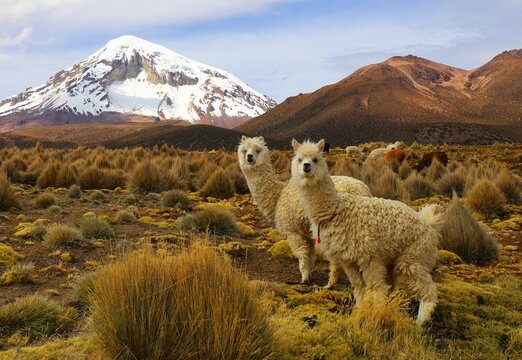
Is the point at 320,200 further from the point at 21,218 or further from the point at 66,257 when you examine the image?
the point at 21,218

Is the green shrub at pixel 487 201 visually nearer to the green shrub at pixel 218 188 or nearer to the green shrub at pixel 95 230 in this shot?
the green shrub at pixel 218 188

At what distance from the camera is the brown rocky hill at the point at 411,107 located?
222 ft

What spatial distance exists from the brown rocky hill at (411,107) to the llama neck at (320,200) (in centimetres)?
5963

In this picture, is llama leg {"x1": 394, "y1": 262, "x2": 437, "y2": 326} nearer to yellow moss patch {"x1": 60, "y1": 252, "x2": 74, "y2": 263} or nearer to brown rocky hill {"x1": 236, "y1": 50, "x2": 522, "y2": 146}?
yellow moss patch {"x1": 60, "y1": 252, "x2": 74, "y2": 263}

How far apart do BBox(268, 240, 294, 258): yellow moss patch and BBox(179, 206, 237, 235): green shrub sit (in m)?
1.47

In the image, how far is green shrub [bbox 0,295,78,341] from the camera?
4.64 meters

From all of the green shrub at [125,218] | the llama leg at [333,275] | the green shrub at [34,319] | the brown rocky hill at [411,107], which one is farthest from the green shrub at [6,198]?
the brown rocky hill at [411,107]

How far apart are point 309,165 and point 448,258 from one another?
4039mm

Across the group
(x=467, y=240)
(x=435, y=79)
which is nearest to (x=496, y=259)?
(x=467, y=240)

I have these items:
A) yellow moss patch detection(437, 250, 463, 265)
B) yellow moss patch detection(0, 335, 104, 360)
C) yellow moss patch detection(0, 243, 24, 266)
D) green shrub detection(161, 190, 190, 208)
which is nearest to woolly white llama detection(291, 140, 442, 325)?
yellow moss patch detection(0, 335, 104, 360)


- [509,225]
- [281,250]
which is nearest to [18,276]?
[281,250]

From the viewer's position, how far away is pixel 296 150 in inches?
228

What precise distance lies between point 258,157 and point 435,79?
350ft

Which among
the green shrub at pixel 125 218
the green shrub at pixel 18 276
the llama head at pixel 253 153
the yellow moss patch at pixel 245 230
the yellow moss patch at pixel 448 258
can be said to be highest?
the llama head at pixel 253 153
